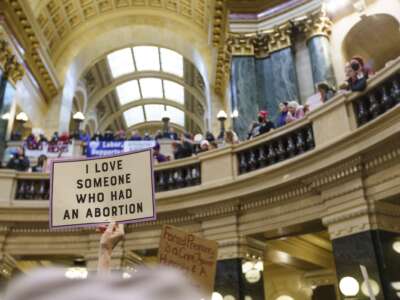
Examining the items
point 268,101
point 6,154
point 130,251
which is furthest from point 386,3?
point 6,154

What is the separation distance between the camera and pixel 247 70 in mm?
15688

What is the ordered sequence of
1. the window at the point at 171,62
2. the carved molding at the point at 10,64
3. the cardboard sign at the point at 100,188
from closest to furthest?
the cardboard sign at the point at 100,188 < the carved molding at the point at 10,64 < the window at the point at 171,62

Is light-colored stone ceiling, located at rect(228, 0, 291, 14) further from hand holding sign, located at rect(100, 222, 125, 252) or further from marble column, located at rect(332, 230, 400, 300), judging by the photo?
hand holding sign, located at rect(100, 222, 125, 252)

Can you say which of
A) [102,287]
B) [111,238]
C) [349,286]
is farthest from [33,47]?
[102,287]

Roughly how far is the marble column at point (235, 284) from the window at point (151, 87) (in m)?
25.1

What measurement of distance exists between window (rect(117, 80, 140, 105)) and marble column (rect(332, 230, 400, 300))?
2683 cm

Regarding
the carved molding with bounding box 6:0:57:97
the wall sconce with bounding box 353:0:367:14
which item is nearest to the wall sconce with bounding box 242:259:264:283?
the wall sconce with bounding box 353:0:367:14

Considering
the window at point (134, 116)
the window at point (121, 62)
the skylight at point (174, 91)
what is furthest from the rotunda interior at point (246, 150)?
the window at point (134, 116)

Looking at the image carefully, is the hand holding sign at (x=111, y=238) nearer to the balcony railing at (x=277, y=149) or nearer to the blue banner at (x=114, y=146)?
the balcony railing at (x=277, y=149)

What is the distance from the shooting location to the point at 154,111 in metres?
38.3

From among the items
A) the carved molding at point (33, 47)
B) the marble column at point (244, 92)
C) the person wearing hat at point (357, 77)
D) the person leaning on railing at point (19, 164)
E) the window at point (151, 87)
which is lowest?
the person wearing hat at point (357, 77)

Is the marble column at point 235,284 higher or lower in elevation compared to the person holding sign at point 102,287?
higher

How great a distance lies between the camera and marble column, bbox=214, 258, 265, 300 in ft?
28.6

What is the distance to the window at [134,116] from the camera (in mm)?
37125
